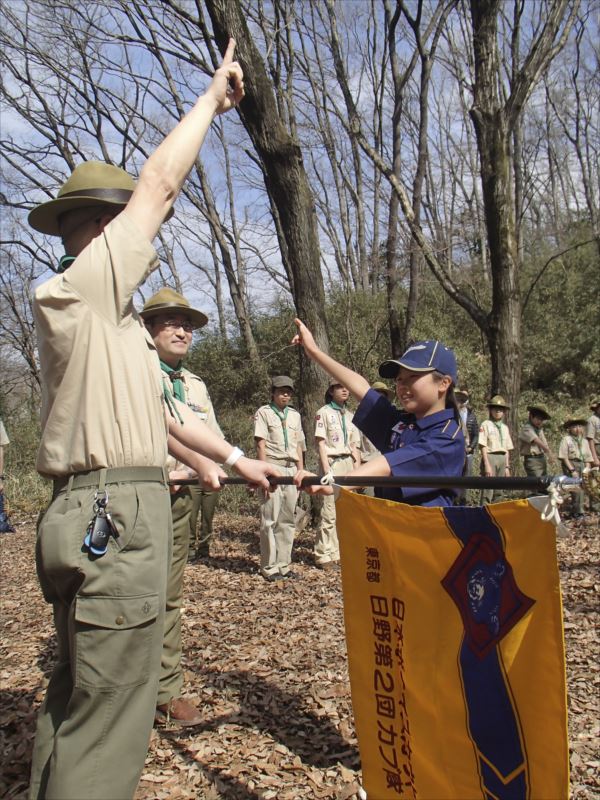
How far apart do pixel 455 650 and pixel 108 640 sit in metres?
1.15

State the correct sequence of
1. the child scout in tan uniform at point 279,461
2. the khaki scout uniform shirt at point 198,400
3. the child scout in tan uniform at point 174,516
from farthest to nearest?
1. the child scout in tan uniform at point 279,461
2. the khaki scout uniform shirt at point 198,400
3. the child scout in tan uniform at point 174,516

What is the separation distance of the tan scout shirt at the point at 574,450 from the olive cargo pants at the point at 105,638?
11.1m

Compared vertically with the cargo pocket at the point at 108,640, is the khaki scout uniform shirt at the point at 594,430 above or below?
above

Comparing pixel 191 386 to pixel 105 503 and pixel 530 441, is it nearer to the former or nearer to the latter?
pixel 105 503

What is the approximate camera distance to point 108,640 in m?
2.08

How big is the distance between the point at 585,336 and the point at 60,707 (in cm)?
2276

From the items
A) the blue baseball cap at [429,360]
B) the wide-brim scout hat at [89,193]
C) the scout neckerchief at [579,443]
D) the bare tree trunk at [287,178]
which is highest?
the bare tree trunk at [287,178]

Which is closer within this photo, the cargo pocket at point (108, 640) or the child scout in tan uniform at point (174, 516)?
the cargo pocket at point (108, 640)

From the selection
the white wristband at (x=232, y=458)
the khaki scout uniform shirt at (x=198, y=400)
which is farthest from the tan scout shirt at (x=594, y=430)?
the white wristband at (x=232, y=458)

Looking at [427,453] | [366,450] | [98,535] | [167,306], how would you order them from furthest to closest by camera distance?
[366,450] → [167,306] → [427,453] → [98,535]

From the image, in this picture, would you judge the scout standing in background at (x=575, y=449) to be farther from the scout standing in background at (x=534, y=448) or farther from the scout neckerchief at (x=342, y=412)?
the scout neckerchief at (x=342, y=412)

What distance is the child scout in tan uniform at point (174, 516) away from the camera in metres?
4.16

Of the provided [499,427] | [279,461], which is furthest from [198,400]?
→ [499,427]

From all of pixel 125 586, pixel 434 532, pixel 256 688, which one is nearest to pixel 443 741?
pixel 434 532
